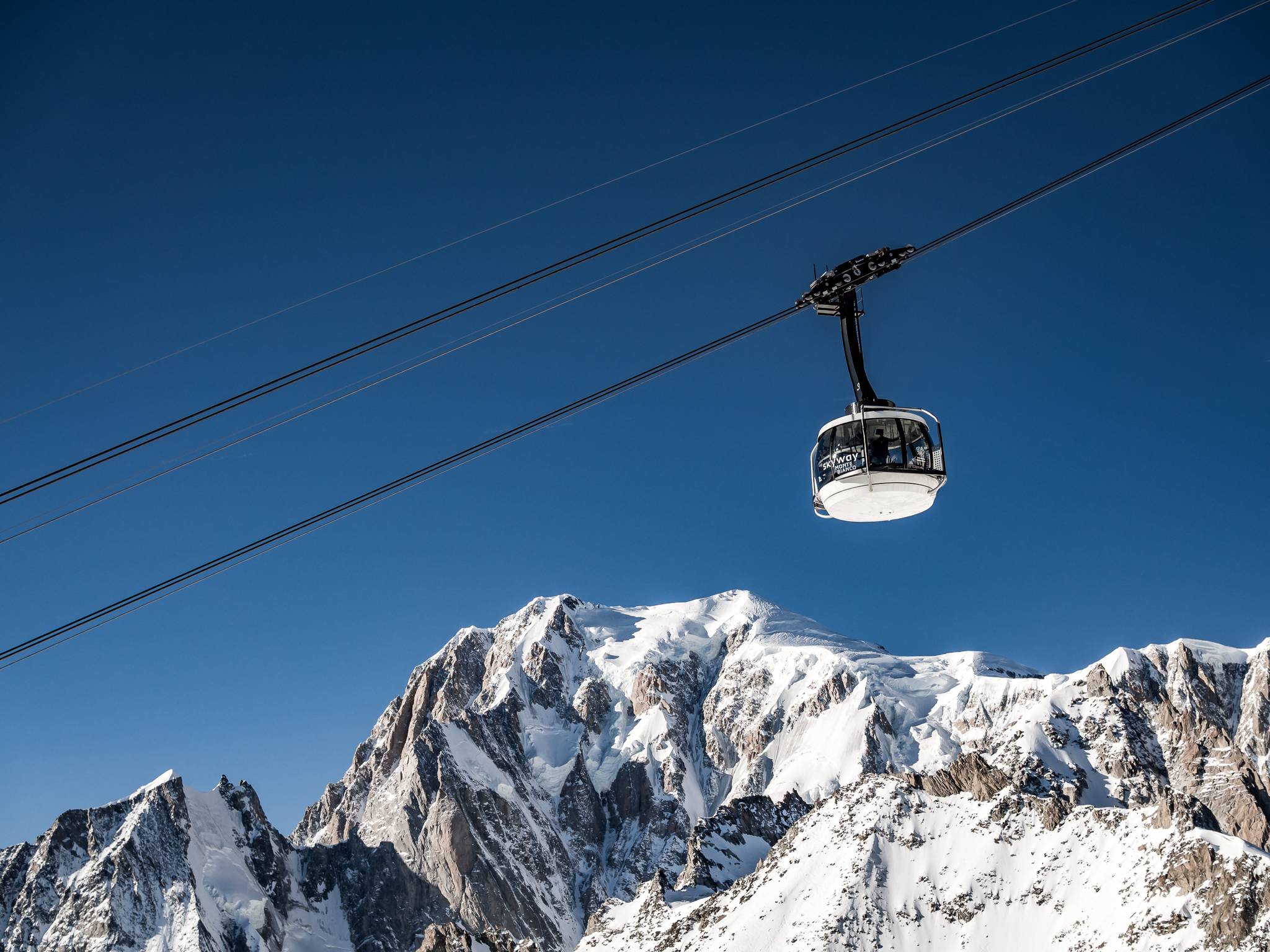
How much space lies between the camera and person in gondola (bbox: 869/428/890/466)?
18.5 meters

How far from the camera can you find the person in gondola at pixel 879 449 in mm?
18531

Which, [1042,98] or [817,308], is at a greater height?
[1042,98]

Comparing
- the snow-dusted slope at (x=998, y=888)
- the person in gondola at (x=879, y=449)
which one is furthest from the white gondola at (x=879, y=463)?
the snow-dusted slope at (x=998, y=888)

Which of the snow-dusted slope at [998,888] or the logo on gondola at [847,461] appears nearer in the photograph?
the logo on gondola at [847,461]

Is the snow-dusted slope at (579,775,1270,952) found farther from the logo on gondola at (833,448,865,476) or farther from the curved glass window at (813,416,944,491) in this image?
the logo on gondola at (833,448,865,476)

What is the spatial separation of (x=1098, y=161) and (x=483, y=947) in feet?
544

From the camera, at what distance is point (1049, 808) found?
7067 inches

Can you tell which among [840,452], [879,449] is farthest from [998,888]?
[879,449]

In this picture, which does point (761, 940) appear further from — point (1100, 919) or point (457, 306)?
point (457, 306)

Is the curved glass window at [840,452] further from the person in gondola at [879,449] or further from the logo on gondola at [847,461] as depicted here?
the person in gondola at [879,449]

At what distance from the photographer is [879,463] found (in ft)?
60.8

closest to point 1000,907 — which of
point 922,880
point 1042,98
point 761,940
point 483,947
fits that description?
point 922,880

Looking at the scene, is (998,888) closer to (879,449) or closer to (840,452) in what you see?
(840,452)

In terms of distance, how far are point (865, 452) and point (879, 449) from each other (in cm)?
36
